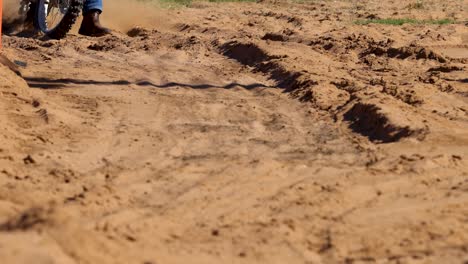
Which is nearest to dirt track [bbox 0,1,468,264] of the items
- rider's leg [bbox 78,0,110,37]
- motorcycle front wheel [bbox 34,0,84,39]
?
motorcycle front wheel [bbox 34,0,84,39]

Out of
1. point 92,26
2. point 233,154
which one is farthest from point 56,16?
point 233,154

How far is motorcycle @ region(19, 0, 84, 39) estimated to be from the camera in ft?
33.0

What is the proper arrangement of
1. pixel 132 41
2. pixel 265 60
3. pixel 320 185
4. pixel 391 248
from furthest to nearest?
pixel 132 41, pixel 265 60, pixel 320 185, pixel 391 248

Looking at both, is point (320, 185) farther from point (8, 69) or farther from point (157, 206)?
point (8, 69)

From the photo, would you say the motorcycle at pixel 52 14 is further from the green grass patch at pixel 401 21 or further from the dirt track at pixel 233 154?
the green grass patch at pixel 401 21

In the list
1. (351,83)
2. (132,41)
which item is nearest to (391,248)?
(351,83)

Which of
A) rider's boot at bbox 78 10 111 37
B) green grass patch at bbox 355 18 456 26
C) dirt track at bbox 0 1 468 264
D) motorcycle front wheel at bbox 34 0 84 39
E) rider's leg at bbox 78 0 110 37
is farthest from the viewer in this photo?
green grass patch at bbox 355 18 456 26

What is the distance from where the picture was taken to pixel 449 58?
9617 millimetres

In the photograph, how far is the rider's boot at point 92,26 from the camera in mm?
10641

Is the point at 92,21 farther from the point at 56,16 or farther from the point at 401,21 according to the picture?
the point at 401,21

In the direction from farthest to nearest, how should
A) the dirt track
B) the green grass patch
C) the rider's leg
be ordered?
1. the green grass patch
2. the rider's leg
3. the dirt track

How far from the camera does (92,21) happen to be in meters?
10.6

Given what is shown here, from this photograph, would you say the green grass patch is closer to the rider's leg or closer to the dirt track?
the dirt track

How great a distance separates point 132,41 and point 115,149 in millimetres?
5287
